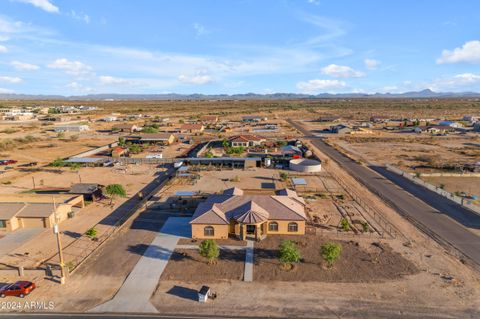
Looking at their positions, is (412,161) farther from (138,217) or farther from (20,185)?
(20,185)

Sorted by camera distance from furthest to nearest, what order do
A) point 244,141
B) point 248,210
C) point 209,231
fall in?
1. point 244,141
2. point 248,210
3. point 209,231

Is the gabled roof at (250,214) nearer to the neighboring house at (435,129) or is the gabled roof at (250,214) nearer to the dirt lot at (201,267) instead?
the dirt lot at (201,267)

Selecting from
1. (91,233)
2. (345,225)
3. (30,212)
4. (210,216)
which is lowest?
(91,233)

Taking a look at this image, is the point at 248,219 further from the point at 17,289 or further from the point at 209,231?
the point at 17,289

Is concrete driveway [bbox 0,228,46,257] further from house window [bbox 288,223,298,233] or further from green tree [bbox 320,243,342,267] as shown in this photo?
green tree [bbox 320,243,342,267]

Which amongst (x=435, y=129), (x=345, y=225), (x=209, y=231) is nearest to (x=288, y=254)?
(x=209, y=231)

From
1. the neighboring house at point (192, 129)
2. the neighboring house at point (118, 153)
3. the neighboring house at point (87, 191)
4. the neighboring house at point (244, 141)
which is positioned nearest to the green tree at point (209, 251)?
the neighboring house at point (87, 191)

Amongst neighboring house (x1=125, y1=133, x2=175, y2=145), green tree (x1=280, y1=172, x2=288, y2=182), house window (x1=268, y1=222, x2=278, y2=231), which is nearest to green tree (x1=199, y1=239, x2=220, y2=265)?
house window (x1=268, y1=222, x2=278, y2=231)

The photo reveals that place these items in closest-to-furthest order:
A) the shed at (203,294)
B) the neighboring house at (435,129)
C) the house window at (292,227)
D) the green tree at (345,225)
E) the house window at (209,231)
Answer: the shed at (203,294) → the house window at (209,231) → the house window at (292,227) → the green tree at (345,225) → the neighboring house at (435,129)
